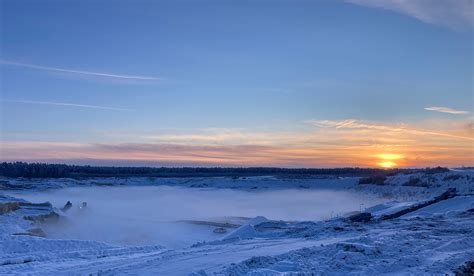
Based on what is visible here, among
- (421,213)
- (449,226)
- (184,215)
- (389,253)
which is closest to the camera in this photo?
(389,253)

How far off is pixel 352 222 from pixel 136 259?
32.1ft

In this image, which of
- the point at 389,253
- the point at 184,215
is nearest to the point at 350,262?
the point at 389,253

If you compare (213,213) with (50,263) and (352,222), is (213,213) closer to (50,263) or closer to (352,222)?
(352,222)

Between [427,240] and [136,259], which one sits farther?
[427,240]

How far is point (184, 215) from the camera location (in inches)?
1219

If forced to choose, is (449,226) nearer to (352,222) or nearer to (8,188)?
(352,222)

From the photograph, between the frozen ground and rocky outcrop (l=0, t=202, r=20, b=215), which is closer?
the frozen ground

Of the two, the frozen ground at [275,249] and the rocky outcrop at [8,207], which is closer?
the frozen ground at [275,249]

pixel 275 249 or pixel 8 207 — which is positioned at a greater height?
pixel 8 207

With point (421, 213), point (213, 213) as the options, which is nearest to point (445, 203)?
point (421, 213)

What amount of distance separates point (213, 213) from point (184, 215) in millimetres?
2015

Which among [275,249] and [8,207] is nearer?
[275,249]

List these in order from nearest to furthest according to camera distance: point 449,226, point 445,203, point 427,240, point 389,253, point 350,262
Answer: point 350,262 < point 389,253 < point 427,240 < point 449,226 < point 445,203

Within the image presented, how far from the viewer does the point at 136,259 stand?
12.8 m
